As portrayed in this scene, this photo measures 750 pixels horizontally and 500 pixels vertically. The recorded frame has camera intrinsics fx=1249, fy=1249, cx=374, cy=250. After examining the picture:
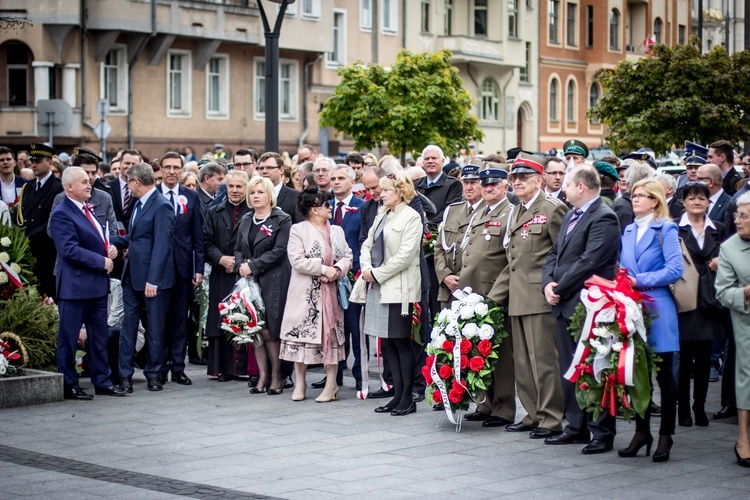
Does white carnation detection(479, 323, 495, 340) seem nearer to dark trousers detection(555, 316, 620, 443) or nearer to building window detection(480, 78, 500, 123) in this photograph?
dark trousers detection(555, 316, 620, 443)

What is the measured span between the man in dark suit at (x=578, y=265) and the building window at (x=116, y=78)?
1196 inches

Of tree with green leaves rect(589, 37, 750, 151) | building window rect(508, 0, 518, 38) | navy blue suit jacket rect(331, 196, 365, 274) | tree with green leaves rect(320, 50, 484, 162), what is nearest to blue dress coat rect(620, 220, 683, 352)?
navy blue suit jacket rect(331, 196, 365, 274)

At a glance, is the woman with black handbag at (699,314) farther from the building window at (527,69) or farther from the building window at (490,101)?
the building window at (527,69)

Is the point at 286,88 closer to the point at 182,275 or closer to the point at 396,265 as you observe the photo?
the point at 182,275

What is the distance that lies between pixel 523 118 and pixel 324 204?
47.5 metres

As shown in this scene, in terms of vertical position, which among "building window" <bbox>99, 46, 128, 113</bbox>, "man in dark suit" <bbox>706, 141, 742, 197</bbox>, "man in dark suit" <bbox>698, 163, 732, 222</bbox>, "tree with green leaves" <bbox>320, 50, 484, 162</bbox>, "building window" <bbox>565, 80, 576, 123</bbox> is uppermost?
"building window" <bbox>565, 80, 576, 123</bbox>

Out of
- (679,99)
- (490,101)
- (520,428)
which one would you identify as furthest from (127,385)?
(490,101)

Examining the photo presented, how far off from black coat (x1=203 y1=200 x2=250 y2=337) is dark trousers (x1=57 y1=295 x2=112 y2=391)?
4.32 feet

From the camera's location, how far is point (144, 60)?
3953 cm

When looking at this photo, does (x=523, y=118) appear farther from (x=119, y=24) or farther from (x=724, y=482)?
(x=724, y=482)

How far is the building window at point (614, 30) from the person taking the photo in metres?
64.2

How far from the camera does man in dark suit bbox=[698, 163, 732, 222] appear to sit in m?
12.8

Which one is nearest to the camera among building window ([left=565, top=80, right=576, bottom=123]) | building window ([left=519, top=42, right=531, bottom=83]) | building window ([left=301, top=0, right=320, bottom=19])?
building window ([left=301, top=0, right=320, bottom=19])

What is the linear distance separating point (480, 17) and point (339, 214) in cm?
4334
